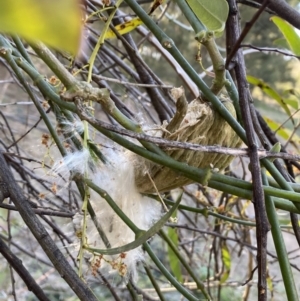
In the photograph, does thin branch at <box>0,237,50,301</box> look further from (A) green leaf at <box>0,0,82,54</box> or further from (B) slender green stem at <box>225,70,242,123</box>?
(A) green leaf at <box>0,0,82,54</box>

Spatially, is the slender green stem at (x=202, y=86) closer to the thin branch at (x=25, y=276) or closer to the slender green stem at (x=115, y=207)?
the slender green stem at (x=115, y=207)

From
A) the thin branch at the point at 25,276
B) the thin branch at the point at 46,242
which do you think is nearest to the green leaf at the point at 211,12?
the thin branch at the point at 46,242

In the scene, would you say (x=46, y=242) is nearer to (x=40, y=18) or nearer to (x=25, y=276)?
(x=25, y=276)

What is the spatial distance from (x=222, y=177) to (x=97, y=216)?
0.12 meters

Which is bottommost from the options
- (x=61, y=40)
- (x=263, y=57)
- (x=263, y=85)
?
(x=61, y=40)

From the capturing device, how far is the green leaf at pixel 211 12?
0.23 meters

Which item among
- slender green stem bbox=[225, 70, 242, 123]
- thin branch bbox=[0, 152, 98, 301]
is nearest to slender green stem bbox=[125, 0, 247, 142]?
slender green stem bbox=[225, 70, 242, 123]

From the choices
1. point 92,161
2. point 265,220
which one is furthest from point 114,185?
point 265,220

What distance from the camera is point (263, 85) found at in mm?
626

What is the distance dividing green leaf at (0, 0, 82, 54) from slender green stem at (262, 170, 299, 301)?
220 mm

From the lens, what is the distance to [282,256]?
25cm

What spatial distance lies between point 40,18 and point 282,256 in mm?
227

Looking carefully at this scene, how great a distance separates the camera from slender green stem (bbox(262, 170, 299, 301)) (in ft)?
0.80

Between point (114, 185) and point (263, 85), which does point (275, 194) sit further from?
point (263, 85)
